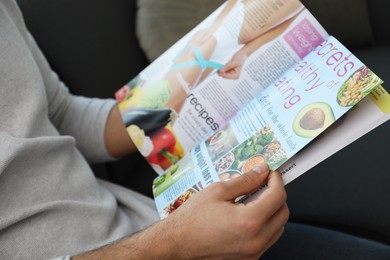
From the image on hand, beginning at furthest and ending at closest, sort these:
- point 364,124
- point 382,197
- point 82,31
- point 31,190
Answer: point 82,31, point 382,197, point 31,190, point 364,124

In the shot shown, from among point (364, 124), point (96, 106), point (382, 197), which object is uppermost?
point (96, 106)

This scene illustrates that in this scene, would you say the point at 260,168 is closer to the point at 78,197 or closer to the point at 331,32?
the point at 78,197

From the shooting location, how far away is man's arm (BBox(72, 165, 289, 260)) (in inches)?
19.6

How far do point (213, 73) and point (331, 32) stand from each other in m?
0.43

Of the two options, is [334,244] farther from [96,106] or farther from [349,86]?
[96,106]

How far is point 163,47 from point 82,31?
0.18 m

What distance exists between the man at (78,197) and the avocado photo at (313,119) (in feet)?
0.21

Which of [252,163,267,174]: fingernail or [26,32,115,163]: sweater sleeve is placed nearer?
[252,163,267,174]: fingernail

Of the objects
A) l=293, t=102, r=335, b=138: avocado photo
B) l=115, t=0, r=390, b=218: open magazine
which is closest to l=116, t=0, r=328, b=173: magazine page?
l=115, t=0, r=390, b=218: open magazine

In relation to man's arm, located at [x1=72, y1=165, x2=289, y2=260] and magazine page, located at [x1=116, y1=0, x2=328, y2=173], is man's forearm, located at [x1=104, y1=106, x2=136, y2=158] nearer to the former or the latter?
magazine page, located at [x1=116, y1=0, x2=328, y2=173]

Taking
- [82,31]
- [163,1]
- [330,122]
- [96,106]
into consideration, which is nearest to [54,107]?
[96,106]

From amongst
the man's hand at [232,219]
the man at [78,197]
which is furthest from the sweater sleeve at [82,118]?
the man's hand at [232,219]

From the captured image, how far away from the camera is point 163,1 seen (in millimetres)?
948

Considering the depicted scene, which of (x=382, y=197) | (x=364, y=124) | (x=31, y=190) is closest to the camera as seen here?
(x=364, y=124)
